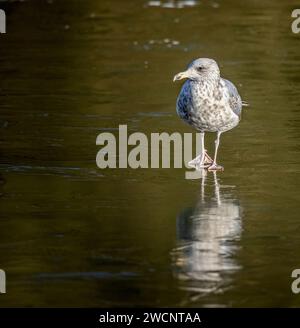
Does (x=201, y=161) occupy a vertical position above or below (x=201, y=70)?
below

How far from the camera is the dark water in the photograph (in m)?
9.07

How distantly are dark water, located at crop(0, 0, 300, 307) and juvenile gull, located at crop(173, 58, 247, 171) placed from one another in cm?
41

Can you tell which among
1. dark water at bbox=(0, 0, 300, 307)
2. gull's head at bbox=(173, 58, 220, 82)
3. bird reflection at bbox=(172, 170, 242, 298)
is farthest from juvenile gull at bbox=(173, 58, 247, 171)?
bird reflection at bbox=(172, 170, 242, 298)

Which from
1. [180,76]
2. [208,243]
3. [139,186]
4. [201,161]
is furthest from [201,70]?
[208,243]

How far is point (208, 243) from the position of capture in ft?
32.7

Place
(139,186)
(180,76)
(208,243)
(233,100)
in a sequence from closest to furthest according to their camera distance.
A: 1. (208,243)
2. (139,186)
3. (180,76)
4. (233,100)

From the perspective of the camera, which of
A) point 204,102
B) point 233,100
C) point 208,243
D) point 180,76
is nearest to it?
point 208,243

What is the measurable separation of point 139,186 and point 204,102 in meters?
1.44

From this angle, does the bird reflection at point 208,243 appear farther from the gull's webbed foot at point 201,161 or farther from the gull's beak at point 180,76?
the gull's beak at point 180,76

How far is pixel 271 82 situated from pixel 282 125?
3.26 meters

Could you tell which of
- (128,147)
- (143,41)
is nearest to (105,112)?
(128,147)

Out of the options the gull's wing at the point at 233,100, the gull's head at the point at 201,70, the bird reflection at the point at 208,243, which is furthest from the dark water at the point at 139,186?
the gull's head at the point at 201,70

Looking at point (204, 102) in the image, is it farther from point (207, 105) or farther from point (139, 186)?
point (139, 186)

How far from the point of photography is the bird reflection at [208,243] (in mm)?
9055
